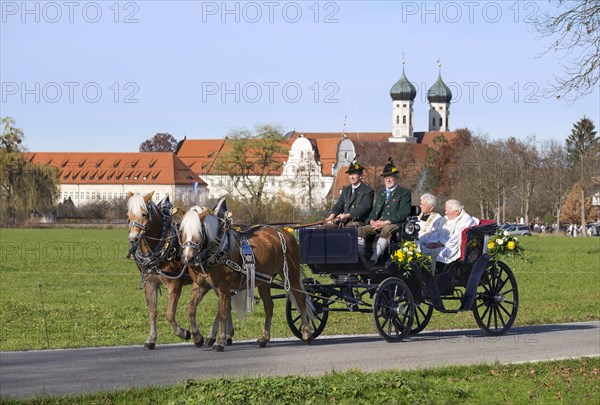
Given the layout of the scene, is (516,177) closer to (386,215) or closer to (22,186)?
(22,186)

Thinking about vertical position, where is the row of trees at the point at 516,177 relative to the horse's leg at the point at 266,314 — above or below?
above

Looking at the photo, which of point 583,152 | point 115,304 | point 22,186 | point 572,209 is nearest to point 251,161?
point 22,186

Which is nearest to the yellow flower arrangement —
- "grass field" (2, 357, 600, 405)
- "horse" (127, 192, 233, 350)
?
"grass field" (2, 357, 600, 405)

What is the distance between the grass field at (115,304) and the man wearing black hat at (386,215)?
237 centimetres

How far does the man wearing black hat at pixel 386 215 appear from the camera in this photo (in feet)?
48.9

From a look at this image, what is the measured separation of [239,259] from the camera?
13703mm

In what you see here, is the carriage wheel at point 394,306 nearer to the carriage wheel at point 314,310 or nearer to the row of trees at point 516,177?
the carriage wheel at point 314,310

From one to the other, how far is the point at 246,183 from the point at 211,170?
17.9 ft

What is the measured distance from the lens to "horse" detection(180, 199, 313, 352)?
13.2 meters

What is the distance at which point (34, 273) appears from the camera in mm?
37125

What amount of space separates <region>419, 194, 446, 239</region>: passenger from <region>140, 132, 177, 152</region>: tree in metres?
179

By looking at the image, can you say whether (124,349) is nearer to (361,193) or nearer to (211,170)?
(361,193)

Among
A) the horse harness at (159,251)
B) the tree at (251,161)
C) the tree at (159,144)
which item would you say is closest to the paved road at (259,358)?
the horse harness at (159,251)

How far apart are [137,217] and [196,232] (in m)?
0.75
